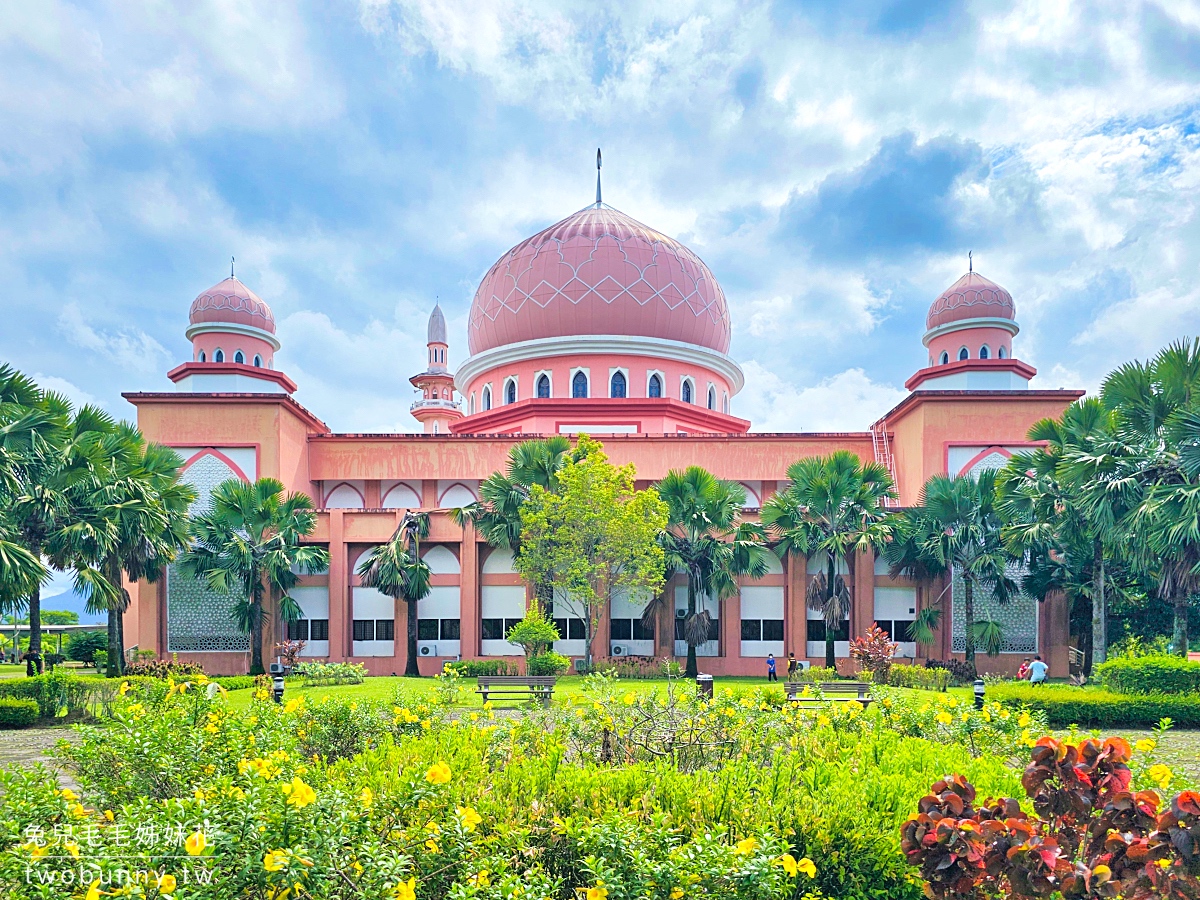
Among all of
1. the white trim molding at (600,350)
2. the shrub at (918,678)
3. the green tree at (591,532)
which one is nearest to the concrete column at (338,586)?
the green tree at (591,532)

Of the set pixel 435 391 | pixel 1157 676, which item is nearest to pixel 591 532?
pixel 1157 676

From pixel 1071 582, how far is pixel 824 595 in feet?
22.3

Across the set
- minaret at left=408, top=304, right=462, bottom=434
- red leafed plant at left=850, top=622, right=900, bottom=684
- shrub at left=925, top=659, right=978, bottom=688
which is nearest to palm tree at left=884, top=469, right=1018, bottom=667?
shrub at left=925, top=659, right=978, bottom=688

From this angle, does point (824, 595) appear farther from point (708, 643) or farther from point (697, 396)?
point (697, 396)

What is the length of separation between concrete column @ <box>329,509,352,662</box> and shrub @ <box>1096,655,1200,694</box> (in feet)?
69.3

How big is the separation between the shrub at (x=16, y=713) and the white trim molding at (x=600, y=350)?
76.0ft

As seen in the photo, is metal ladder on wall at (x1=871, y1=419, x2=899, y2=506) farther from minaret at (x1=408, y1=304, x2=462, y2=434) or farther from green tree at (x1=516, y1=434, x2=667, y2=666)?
minaret at (x1=408, y1=304, x2=462, y2=434)

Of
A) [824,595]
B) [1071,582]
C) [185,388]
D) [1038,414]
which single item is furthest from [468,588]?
[1038,414]

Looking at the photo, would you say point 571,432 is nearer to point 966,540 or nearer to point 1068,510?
point 966,540

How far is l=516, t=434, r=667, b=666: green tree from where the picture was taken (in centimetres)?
2436

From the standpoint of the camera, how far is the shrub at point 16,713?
604 inches

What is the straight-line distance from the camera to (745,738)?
813 centimetres

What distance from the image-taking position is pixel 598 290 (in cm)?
3575

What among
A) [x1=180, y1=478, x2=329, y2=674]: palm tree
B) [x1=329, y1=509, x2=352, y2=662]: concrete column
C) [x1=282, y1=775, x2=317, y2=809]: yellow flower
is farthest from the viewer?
[x1=329, y1=509, x2=352, y2=662]: concrete column
